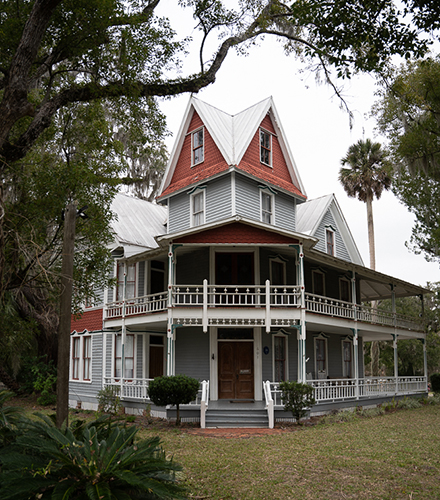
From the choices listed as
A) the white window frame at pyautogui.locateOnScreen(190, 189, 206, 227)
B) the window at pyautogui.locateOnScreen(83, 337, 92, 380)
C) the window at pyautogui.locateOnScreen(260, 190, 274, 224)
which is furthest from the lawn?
the window at pyautogui.locateOnScreen(260, 190, 274, 224)

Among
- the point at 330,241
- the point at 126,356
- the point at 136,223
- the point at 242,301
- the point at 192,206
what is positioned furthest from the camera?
the point at 330,241

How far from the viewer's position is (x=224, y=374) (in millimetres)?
19125

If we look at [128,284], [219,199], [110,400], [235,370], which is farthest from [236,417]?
[219,199]

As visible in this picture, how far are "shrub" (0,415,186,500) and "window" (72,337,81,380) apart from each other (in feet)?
60.2

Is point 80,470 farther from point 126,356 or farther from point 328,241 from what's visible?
point 328,241

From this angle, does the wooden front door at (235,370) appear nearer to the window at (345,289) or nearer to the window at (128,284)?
the window at (128,284)

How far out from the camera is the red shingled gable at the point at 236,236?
1736 cm

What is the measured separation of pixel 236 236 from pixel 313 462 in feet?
29.5

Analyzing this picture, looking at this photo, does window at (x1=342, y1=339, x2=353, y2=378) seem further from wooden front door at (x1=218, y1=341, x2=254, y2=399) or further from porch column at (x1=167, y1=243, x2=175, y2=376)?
porch column at (x1=167, y1=243, x2=175, y2=376)

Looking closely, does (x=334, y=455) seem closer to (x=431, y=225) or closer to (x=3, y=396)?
(x=3, y=396)

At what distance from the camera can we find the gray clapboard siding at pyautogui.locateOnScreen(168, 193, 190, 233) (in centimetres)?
2228

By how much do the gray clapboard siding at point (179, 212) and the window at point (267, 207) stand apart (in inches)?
132

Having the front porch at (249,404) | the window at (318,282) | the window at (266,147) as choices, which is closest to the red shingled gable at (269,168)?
the window at (266,147)

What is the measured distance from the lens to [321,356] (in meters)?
22.9
